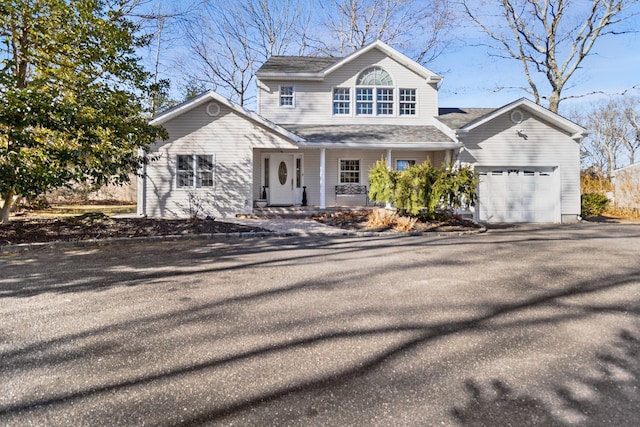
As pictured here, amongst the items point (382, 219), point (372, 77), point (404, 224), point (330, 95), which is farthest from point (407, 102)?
point (404, 224)

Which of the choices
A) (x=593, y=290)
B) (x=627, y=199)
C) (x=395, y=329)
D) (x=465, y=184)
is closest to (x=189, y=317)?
(x=395, y=329)

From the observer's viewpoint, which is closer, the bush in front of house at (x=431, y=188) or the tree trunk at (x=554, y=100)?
the bush in front of house at (x=431, y=188)

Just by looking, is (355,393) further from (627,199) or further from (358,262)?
(627,199)

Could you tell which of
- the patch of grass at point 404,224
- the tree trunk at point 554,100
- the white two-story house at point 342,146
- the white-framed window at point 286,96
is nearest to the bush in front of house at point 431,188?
the patch of grass at point 404,224

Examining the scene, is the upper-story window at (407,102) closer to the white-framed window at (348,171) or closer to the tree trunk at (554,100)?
the white-framed window at (348,171)

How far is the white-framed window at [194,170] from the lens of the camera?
14258 mm

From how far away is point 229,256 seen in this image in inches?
286

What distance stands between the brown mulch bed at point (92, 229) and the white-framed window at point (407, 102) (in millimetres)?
9944

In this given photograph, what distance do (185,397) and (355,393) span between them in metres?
1.07

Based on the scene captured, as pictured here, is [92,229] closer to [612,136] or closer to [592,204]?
[592,204]

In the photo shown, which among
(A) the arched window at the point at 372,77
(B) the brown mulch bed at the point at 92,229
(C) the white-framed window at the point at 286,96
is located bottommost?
(B) the brown mulch bed at the point at 92,229

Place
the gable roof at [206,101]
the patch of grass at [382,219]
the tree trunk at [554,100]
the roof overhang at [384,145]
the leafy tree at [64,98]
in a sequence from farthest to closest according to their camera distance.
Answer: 1. the tree trunk at [554,100]
2. the roof overhang at [384,145]
3. the gable roof at [206,101]
4. the patch of grass at [382,219]
5. the leafy tree at [64,98]

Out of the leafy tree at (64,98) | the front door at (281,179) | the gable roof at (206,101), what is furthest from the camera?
the front door at (281,179)

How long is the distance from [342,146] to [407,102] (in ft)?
15.8
